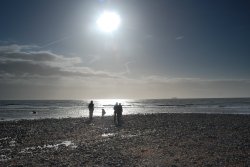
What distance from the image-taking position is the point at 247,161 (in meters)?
14.9

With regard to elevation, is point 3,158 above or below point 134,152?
below

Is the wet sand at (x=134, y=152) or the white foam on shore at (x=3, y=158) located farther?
the white foam on shore at (x=3, y=158)

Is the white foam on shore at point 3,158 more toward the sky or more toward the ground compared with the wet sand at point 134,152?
more toward the ground

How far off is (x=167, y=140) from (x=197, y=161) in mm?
6726

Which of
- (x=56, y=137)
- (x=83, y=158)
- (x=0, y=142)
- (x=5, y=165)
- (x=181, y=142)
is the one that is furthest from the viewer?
(x=56, y=137)

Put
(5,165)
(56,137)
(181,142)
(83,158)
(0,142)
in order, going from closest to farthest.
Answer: (5,165) < (83,158) < (181,142) < (0,142) < (56,137)

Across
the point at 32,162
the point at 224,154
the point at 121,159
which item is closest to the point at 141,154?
the point at 121,159

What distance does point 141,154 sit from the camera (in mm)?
16891

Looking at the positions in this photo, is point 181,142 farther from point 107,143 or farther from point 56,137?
point 56,137

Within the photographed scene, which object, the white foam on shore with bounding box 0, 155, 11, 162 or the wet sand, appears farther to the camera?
the white foam on shore with bounding box 0, 155, 11, 162

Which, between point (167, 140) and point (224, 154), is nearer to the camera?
point (224, 154)

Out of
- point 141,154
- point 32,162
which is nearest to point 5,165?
point 32,162

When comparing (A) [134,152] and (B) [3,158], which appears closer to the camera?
(B) [3,158]

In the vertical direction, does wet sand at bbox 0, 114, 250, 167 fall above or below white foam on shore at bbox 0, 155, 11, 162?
above
